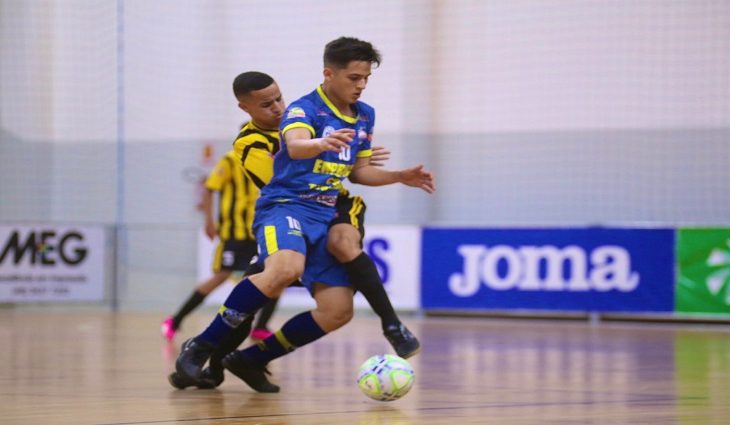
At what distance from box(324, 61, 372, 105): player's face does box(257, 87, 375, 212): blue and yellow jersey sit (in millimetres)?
80

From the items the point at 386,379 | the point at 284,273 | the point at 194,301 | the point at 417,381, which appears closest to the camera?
the point at 386,379

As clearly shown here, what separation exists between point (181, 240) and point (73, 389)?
7.07m

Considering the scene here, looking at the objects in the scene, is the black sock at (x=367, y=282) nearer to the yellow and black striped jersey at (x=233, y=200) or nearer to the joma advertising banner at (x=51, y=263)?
the yellow and black striped jersey at (x=233, y=200)

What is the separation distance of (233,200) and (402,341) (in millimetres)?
3666

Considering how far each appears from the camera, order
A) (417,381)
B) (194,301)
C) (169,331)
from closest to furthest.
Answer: (417,381) → (169,331) → (194,301)

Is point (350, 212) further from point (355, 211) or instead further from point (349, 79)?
point (349, 79)

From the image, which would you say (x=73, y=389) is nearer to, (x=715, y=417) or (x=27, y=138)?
(x=715, y=417)

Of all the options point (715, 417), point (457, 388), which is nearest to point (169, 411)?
point (457, 388)

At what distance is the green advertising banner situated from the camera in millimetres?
8914

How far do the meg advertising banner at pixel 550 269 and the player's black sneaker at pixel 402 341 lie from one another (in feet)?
18.3

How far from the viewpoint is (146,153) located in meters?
11.6

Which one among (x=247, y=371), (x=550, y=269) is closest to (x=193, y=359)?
(x=247, y=371)

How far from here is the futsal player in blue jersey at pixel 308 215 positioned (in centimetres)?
384

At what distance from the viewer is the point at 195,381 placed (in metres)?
4.07
